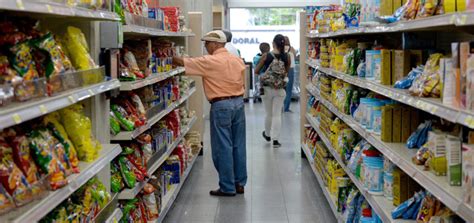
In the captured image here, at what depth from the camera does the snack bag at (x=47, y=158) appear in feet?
8.58

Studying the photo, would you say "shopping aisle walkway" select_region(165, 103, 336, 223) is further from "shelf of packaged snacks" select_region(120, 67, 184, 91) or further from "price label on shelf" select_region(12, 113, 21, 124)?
"price label on shelf" select_region(12, 113, 21, 124)

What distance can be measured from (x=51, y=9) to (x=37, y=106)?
16.4 inches

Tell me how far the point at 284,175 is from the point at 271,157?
3.93 feet

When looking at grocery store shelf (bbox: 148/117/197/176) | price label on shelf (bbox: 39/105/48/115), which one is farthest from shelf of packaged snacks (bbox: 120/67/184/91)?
price label on shelf (bbox: 39/105/48/115)

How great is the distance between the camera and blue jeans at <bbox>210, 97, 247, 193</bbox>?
6.46 metres

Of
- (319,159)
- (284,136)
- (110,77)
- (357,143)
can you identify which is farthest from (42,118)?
(284,136)

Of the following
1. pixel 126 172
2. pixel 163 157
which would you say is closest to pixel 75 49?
pixel 126 172

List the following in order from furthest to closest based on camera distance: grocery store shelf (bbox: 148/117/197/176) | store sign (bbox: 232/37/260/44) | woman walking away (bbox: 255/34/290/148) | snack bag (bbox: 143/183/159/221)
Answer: store sign (bbox: 232/37/260/44) → woman walking away (bbox: 255/34/290/148) → grocery store shelf (bbox: 148/117/197/176) → snack bag (bbox: 143/183/159/221)

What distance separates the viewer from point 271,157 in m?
8.98

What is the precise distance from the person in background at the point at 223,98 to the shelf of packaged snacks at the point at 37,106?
10.2ft

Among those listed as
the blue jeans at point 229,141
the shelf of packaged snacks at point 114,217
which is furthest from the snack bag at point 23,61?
the blue jeans at point 229,141

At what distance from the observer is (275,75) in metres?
9.31

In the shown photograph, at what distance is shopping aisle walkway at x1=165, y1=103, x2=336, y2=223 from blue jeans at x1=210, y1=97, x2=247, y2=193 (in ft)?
0.68

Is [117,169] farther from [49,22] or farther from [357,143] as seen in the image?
[357,143]
